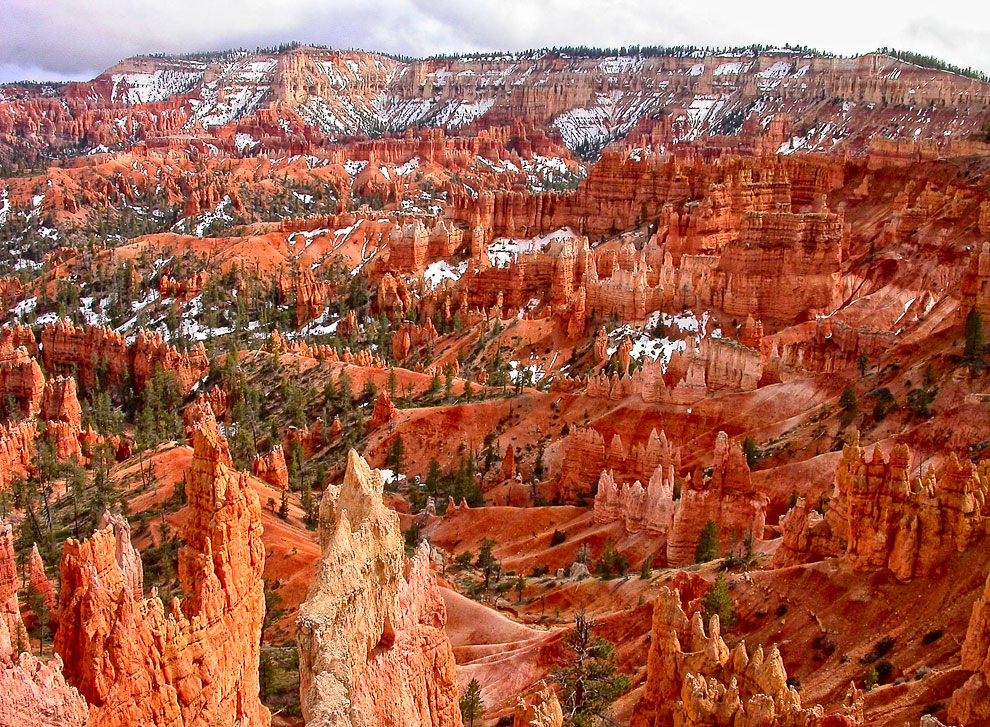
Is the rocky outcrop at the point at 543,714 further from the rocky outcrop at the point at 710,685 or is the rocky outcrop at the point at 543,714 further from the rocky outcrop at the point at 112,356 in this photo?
the rocky outcrop at the point at 112,356

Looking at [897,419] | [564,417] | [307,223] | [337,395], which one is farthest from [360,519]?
[307,223]

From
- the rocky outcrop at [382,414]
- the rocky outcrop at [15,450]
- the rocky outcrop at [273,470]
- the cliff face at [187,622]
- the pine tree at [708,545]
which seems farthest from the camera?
the rocky outcrop at [382,414]

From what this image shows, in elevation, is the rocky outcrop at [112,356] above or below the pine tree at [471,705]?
below

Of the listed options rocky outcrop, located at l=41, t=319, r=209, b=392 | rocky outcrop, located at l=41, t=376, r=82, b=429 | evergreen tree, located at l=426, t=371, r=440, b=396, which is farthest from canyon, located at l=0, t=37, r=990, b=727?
rocky outcrop, located at l=41, t=376, r=82, b=429

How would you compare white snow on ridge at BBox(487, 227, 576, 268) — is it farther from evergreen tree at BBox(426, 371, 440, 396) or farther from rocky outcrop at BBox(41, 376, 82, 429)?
rocky outcrop at BBox(41, 376, 82, 429)

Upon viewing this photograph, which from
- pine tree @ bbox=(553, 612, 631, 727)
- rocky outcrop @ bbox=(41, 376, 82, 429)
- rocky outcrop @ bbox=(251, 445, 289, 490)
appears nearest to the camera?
pine tree @ bbox=(553, 612, 631, 727)

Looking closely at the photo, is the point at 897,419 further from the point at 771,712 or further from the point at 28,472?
the point at 28,472

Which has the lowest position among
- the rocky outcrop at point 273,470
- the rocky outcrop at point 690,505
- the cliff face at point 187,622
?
the rocky outcrop at point 273,470

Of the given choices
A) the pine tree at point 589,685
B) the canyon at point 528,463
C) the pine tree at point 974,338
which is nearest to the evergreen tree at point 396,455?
the canyon at point 528,463
